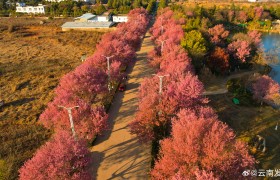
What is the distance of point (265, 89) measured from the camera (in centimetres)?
3409

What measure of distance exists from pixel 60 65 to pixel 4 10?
88.2 metres

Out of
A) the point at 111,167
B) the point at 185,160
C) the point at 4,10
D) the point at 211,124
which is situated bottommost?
the point at 111,167

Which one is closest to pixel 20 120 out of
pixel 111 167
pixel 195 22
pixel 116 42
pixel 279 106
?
pixel 111 167

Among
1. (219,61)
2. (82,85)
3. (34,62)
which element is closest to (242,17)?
(219,61)

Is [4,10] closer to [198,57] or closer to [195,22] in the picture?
[195,22]

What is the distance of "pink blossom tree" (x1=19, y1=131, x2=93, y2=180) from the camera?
643 inches

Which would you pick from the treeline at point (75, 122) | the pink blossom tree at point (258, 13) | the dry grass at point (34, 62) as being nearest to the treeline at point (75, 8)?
the dry grass at point (34, 62)

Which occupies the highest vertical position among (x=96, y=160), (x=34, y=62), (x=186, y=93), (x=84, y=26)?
(x=84, y=26)

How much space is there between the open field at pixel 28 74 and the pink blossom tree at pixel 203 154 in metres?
13.8

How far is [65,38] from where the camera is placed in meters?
73.1

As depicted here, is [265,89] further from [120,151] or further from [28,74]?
[28,74]

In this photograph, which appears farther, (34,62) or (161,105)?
(34,62)

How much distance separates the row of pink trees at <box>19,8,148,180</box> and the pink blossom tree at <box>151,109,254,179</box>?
237 inches

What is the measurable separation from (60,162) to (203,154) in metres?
9.95
